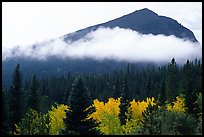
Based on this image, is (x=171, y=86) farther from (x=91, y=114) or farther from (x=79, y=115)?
(x=79, y=115)

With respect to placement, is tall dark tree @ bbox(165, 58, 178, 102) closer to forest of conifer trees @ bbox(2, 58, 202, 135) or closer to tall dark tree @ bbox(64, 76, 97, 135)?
forest of conifer trees @ bbox(2, 58, 202, 135)

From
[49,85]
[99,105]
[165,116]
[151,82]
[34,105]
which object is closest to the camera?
[165,116]

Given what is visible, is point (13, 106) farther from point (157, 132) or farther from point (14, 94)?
point (157, 132)

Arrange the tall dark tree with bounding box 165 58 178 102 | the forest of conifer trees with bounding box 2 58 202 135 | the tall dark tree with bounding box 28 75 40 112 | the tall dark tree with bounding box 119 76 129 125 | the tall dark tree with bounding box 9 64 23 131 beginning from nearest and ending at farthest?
1. the forest of conifer trees with bounding box 2 58 202 135
2. the tall dark tree with bounding box 9 64 23 131
3. the tall dark tree with bounding box 28 75 40 112
4. the tall dark tree with bounding box 119 76 129 125
5. the tall dark tree with bounding box 165 58 178 102

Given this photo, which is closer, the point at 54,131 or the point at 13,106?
the point at 54,131

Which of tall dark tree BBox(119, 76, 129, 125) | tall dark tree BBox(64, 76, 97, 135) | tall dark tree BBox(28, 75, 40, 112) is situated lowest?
tall dark tree BBox(119, 76, 129, 125)

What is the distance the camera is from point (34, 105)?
5781 centimetres

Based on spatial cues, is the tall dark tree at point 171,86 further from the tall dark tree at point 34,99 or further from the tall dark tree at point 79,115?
the tall dark tree at point 79,115

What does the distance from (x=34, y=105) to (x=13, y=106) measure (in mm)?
6072

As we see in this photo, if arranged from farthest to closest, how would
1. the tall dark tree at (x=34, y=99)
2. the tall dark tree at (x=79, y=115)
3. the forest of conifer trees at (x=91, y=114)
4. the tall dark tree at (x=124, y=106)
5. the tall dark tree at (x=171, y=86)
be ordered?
the tall dark tree at (x=171, y=86)
the tall dark tree at (x=124, y=106)
the tall dark tree at (x=34, y=99)
the forest of conifer trees at (x=91, y=114)
the tall dark tree at (x=79, y=115)

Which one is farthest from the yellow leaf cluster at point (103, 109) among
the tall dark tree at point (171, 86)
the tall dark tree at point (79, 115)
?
Answer: the tall dark tree at point (79, 115)

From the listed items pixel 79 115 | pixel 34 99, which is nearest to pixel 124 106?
pixel 34 99

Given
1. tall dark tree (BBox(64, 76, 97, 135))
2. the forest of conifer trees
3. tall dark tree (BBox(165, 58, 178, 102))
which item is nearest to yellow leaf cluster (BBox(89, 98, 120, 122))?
the forest of conifer trees

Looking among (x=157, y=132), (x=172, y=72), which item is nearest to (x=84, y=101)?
(x=157, y=132)
